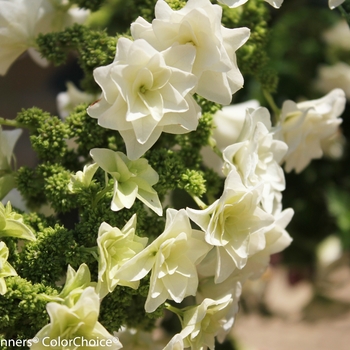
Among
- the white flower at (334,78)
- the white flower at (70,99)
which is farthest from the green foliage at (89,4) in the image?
the white flower at (334,78)

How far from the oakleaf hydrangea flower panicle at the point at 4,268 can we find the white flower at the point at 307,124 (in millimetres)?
321

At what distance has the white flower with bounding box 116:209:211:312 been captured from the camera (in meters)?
0.44

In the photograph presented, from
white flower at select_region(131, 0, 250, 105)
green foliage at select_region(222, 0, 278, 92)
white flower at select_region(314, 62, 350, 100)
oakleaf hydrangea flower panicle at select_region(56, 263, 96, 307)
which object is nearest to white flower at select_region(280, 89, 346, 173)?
green foliage at select_region(222, 0, 278, 92)

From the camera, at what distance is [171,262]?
46cm

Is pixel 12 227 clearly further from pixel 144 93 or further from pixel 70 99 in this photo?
pixel 70 99

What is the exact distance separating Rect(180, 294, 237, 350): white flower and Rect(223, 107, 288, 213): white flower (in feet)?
0.35

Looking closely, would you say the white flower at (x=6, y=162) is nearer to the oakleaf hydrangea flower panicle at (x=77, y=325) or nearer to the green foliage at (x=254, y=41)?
the oakleaf hydrangea flower panicle at (x=77, y=325)

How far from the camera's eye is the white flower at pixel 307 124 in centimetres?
61

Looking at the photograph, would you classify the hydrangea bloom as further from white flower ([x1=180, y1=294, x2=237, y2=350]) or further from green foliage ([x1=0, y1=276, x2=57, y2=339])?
white flower ([x1=180, y1=294, x2=237, y2=350])

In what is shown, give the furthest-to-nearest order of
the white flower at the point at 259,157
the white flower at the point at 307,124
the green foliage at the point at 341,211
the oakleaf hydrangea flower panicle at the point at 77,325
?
1. the green foliage at the point at 341,211
2. the white flower at the point at 307,124
3. the white flower at the point at 259,157
4. the oakleaf hydrangea flower panicle at the point at 77,325

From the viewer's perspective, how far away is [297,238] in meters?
1.10

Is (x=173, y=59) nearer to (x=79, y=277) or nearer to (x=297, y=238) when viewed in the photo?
(x=79, y=277)

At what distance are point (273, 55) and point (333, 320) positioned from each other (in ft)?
1.87

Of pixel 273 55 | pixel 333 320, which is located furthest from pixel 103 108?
pixel 333 320
